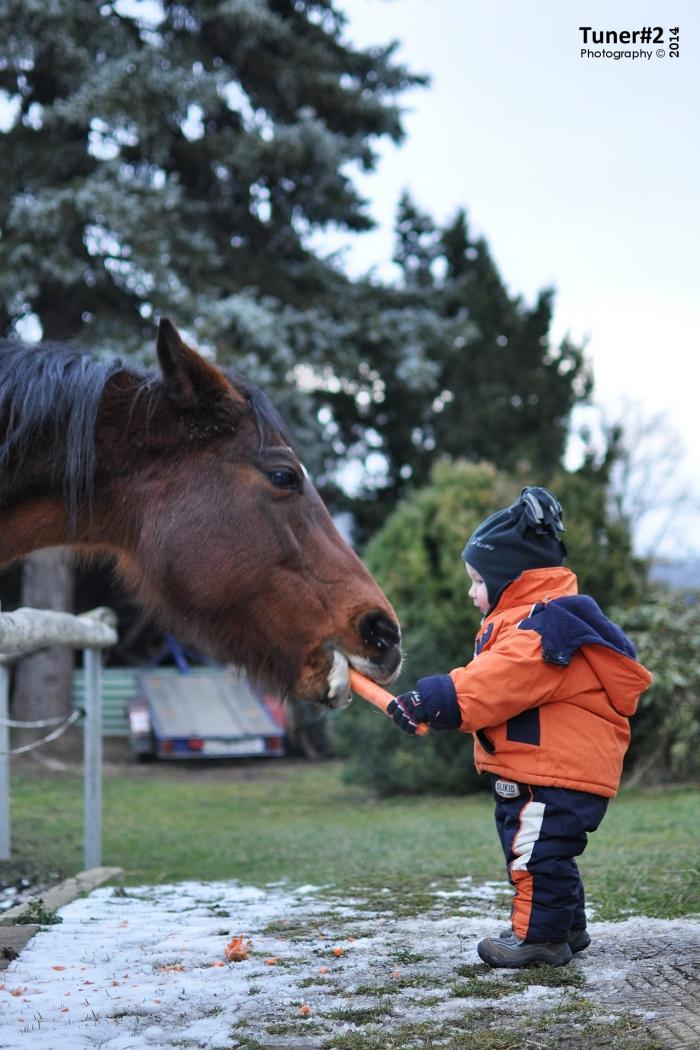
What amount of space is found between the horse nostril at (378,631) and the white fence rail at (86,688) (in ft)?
8.99

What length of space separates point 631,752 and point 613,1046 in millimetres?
8597

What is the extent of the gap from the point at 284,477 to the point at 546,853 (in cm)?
140

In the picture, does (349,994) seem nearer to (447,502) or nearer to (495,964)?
(495,964)

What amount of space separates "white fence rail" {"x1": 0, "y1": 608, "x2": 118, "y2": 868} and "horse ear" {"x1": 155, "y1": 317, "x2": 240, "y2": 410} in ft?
8.30

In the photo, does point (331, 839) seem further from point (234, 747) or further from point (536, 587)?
point (234, 747)

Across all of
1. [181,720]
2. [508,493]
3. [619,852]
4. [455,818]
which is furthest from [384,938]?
[181,720]

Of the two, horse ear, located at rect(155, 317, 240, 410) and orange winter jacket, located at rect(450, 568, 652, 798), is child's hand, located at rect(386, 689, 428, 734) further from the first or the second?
horse ear, located at rect(155, 317, 240, 410)

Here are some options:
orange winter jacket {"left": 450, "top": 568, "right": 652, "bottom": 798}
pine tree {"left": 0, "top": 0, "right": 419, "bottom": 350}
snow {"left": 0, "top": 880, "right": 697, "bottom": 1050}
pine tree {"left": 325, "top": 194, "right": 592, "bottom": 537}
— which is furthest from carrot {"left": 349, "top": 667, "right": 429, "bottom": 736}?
pine tree {"left": 325, "top": 194, "right": 592, "bottom": 537}

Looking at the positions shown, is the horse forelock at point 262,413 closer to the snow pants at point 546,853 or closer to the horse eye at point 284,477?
the horse eye at point 284,477

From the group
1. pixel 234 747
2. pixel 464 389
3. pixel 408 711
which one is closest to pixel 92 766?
pixel 408 711

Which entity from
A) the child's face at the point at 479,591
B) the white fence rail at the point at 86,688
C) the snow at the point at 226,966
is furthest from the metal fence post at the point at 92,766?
the child's face at the point at 479,591

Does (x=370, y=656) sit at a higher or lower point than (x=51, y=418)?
lower

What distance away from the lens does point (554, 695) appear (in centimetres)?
321

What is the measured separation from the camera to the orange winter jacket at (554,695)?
3125mm
